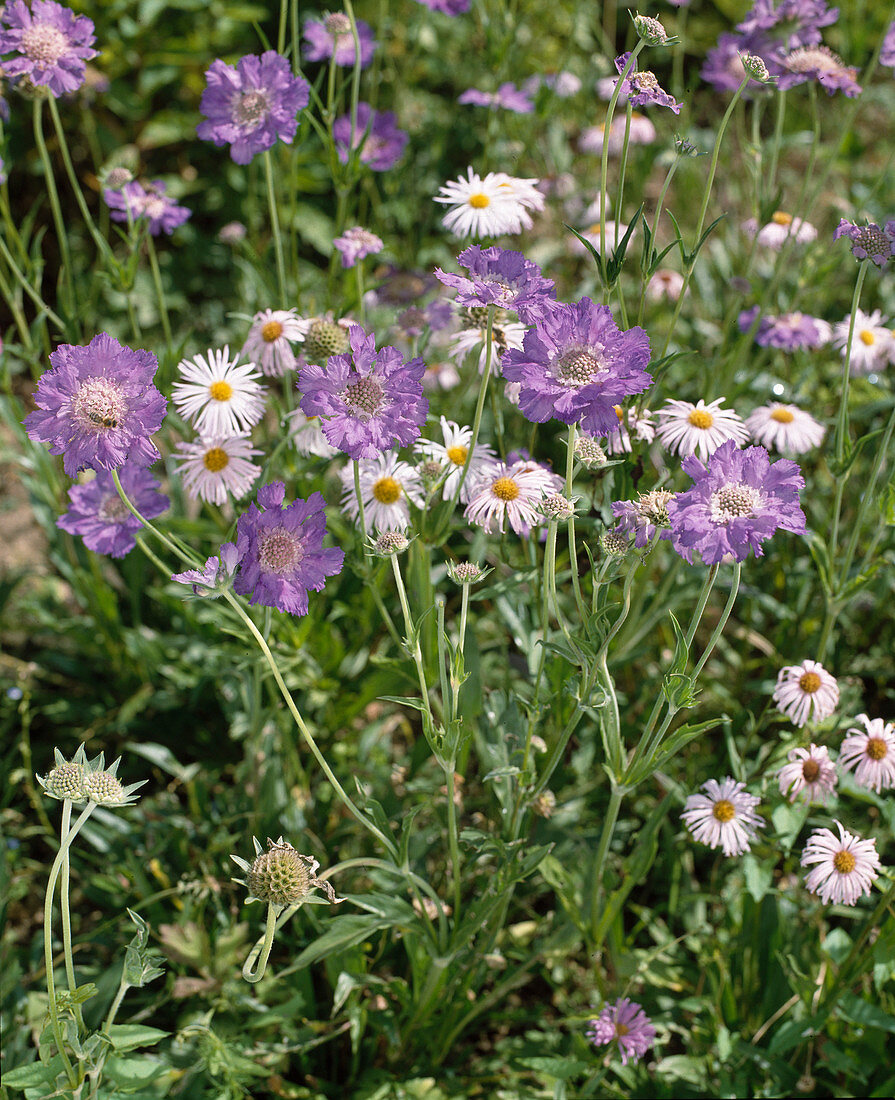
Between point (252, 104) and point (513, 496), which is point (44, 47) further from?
point (513, 496)

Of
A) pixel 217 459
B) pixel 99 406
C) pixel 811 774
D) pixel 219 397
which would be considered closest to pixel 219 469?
pixel 217 459

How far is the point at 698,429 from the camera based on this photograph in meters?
2.14

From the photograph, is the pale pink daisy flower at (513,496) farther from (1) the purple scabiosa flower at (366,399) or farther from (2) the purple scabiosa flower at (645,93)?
(2) the purple scabiosa flower at (645,93)

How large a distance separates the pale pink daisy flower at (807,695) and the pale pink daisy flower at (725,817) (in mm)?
205

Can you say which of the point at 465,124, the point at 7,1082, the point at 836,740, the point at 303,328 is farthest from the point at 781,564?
the point at 465,124

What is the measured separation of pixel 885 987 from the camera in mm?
2361

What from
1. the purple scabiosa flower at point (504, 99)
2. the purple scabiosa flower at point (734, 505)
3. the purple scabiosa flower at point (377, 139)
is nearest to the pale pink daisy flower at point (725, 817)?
the purple scabiosa flower at point (734, 505)

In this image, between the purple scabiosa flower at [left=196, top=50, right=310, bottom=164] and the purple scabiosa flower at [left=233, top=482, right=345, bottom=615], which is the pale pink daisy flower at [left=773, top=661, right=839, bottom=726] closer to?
the purple scabiosa flower at [left=233, top=482, right=345, bottom=615]

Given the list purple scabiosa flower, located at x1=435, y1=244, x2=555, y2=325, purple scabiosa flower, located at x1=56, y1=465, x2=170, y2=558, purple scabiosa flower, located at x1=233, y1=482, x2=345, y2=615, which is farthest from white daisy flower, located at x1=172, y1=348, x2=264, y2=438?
purple scabiosa flower, located at x1=435, y1=244, x2=555, y2=325

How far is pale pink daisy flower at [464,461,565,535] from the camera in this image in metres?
2.00

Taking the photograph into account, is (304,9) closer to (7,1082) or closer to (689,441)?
(689,441)

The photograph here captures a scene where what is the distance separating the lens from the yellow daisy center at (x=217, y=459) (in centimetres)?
217

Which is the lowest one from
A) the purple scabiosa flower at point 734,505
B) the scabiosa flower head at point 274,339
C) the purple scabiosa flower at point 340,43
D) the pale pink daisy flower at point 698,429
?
the pale pink daisy flower at point 698,429

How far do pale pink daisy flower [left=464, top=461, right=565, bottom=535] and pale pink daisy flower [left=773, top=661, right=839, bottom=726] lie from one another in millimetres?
647
